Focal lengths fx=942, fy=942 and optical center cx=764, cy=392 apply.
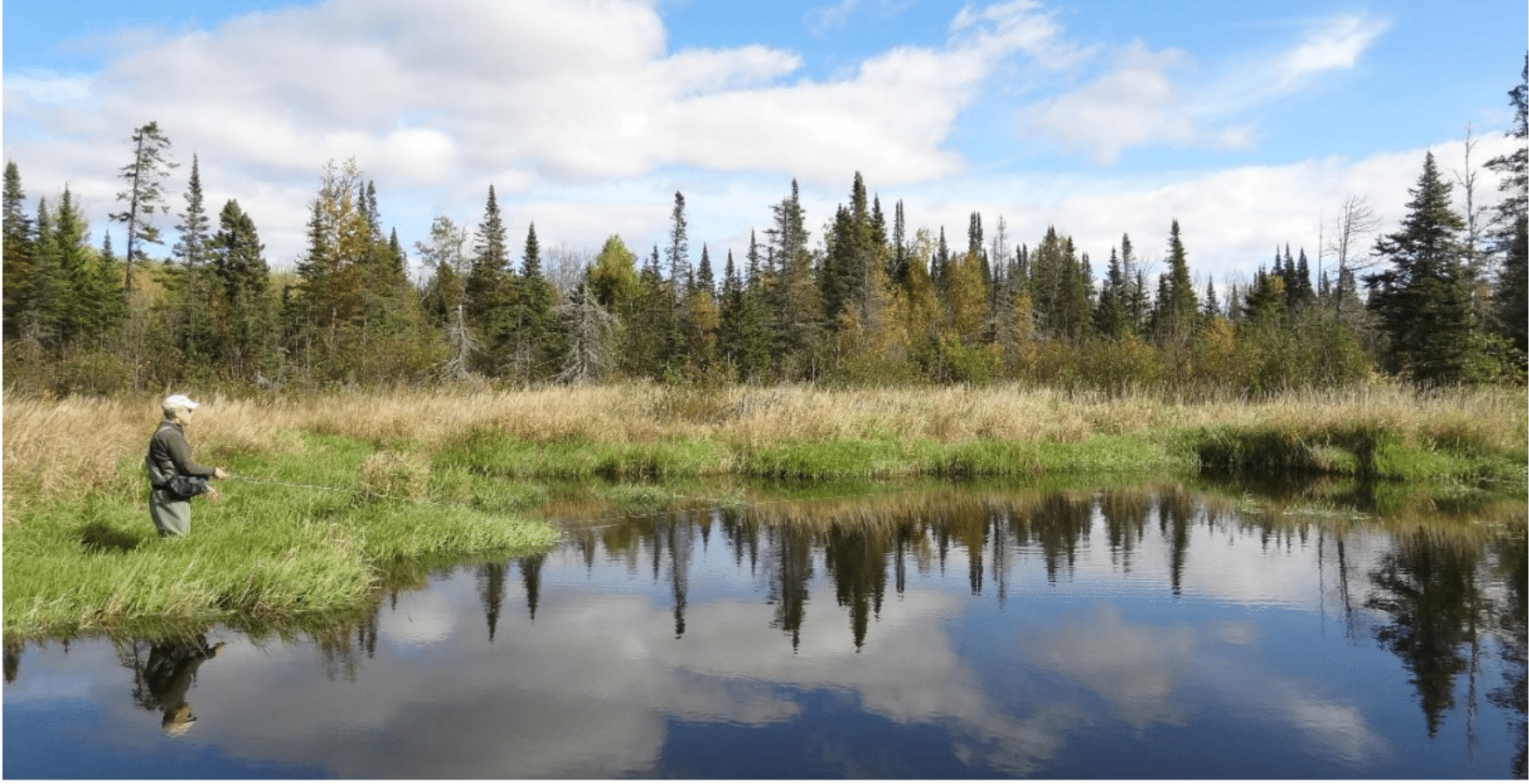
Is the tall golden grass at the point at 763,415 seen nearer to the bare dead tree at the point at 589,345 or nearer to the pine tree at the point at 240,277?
the bare dead tree at the point at 589,345

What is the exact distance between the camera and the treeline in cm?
2983

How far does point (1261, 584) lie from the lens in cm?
1048

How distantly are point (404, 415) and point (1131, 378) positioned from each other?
2233 centimetres

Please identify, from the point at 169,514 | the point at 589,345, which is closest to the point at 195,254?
the point at 589,345

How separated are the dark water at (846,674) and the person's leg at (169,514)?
164cm

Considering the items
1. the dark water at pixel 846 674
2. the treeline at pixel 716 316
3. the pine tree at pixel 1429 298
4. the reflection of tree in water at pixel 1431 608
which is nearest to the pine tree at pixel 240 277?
the treeline at pixel 716 316

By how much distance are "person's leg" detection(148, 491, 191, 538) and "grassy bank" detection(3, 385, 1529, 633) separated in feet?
0.46

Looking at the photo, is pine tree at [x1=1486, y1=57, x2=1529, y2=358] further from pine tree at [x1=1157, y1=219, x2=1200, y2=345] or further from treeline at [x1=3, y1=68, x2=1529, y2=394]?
pine tree at [x1=1157, y1=219, x2=1200, y2=345]

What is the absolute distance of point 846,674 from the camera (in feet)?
25.0

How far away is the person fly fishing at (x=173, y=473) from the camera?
342 inches

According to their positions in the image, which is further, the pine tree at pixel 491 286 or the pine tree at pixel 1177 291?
the pine tree at pixel 1177 291

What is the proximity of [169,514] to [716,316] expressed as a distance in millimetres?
56880

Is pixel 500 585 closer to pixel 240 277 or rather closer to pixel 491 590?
pixel 491 590

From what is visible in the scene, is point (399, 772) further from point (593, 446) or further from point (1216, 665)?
point (593, 446)
